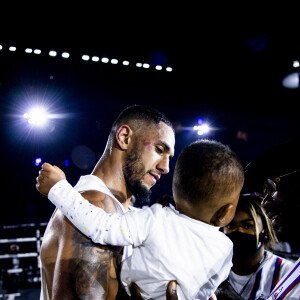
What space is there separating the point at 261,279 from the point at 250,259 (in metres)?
0.18

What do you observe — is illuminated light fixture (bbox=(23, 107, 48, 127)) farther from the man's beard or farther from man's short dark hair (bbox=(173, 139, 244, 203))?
man's short dark hair (bbox=(173, 139, 244, 203))

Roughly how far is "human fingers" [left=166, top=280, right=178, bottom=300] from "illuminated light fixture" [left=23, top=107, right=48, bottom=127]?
7.03 meters

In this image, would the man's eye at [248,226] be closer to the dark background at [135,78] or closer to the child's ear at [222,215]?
the child's ear at [222,215]

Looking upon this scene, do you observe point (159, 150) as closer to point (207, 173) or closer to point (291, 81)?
point (207, 173)

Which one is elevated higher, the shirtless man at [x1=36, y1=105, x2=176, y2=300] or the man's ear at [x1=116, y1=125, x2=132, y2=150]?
the man's ear at [x1=116, y1=125, x2=132, y2=150]

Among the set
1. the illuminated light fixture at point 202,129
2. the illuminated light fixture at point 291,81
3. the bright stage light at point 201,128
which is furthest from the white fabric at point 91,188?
the illuminated light fixture at point 202,129

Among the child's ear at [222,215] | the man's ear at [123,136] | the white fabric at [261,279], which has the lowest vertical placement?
the white fabric at [261,279]

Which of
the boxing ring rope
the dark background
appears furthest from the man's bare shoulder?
the boxing ring rope

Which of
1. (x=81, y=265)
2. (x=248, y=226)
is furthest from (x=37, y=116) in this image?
(x=81, y=265)

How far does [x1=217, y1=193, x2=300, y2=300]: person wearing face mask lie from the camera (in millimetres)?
2293

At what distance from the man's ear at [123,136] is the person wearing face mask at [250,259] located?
1.37m

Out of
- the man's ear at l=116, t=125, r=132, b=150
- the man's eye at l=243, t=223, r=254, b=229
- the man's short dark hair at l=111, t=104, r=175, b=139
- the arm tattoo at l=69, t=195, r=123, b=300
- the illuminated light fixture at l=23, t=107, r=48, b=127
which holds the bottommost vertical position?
the arm tattoo at l=69, t=195, r=123, b=300

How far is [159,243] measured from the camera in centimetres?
115

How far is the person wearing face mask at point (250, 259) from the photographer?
2.29m
